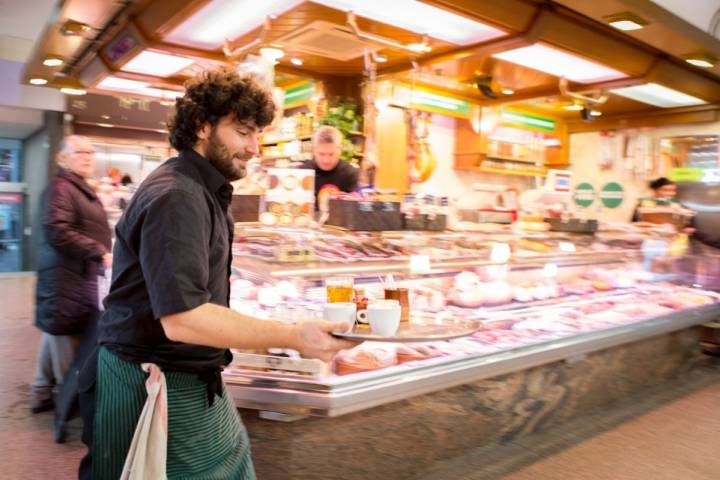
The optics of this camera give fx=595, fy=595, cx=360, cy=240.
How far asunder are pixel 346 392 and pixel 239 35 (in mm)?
3256

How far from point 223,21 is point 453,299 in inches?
102

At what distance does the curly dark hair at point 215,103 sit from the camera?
59.8 inches

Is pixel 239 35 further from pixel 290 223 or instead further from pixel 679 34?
pixel 679 34

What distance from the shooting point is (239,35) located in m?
4.64

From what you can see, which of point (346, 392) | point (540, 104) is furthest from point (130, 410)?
point (540, 104)

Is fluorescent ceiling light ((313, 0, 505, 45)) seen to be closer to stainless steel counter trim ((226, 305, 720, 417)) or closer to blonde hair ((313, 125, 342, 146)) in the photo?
blonde hair ((313, 125, 342, 146))

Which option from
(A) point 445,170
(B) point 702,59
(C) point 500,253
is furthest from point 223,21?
(A) point 445,170

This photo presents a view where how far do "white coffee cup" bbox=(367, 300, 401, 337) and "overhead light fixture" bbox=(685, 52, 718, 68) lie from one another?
4.87m

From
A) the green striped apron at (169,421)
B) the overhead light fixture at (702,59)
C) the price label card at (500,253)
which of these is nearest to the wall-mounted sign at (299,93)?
the price label card at (500,253)

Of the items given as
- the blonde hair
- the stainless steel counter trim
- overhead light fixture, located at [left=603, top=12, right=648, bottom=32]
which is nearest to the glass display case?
the stainless steel counter trim

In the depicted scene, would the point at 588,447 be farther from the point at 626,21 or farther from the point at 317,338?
the point at 626,21

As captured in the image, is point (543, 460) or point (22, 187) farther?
point (22, 187)

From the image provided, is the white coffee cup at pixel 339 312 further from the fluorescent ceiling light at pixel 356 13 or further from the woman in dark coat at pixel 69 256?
the fluorescent ceiling light at pixel 356 13

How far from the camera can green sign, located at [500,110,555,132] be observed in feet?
28.9
